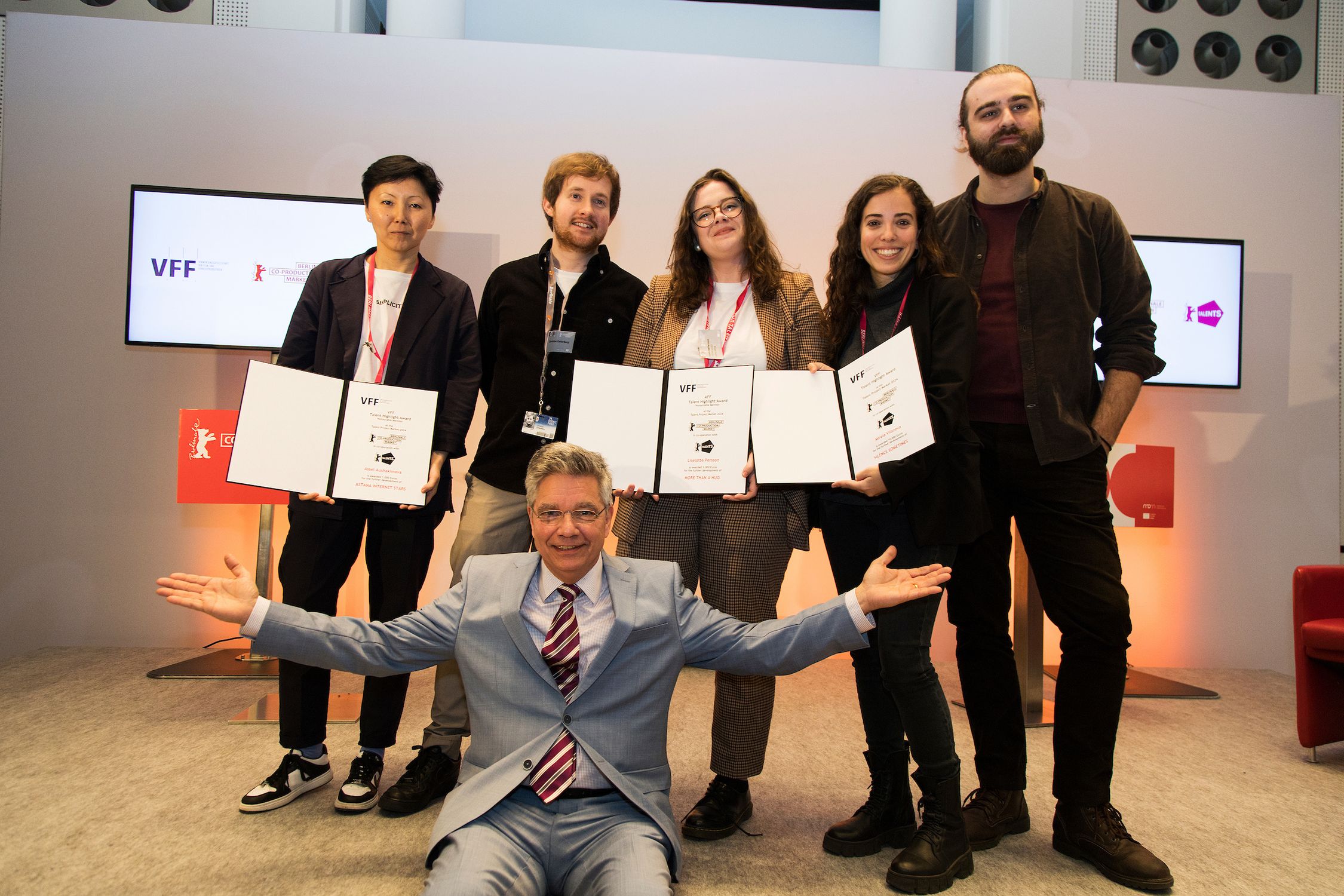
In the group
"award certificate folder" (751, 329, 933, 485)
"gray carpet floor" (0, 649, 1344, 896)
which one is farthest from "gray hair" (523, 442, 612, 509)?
"gray carpet floor" (0, 649, 1344, 896)

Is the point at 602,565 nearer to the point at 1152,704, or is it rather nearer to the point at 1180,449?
the point at 1152,704

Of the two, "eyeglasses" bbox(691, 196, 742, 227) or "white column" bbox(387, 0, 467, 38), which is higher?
"white column" bbox(387, 0, 467, 38)

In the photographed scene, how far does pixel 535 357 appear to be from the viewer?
261 cm

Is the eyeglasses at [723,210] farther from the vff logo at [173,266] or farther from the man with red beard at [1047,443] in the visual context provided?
the vff logo at [173,266]

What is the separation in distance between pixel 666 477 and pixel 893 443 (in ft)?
2.04

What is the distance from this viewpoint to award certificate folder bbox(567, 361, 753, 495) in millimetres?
2281

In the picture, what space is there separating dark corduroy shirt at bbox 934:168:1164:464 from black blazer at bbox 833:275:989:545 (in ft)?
0.68

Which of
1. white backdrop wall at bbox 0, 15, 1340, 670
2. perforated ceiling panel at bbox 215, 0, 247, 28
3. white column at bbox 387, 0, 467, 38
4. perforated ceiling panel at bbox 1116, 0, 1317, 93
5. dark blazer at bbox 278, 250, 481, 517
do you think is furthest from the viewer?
perforated ceiling panel at bbox 1116, 0, 1317, 93

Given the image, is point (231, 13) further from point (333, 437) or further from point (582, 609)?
point (582, 609)

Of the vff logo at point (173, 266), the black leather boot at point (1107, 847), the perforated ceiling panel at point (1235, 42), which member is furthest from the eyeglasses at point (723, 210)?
the perforated ceiling panel at point (1235, 42)

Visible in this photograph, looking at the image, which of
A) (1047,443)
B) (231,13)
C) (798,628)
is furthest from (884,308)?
(231,13)

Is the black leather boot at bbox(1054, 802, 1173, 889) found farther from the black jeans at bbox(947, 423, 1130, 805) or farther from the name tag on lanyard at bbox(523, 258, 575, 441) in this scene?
the name tag on lanyard at bbox(523, 258, 575, 441)

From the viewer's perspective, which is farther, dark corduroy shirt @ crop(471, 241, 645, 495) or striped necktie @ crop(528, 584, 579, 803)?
dark corduroy shirt @ crop(471, 241, 645, 495)

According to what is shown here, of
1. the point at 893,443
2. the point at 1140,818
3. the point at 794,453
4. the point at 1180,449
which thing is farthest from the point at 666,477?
the point at 1180,449
